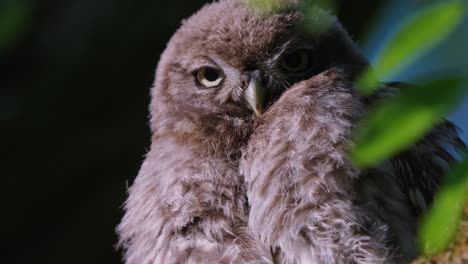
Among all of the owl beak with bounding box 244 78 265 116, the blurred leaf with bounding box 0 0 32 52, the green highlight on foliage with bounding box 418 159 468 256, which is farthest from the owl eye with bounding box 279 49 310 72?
the green highlight on foliage with bounding box 418 159 468 256

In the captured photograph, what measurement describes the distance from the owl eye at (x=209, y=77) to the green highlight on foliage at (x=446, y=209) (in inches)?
103

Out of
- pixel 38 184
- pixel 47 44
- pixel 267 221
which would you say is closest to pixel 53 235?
pixel 38 184

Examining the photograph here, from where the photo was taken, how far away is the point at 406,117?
129 centimetres

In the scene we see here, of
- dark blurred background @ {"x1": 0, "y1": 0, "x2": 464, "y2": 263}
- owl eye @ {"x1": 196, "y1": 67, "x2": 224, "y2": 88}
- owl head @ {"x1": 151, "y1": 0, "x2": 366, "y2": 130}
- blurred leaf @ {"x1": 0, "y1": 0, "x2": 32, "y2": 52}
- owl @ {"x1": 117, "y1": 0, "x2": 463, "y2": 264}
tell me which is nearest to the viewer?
blurred leaf @ {"x1": 0, "y1": 0, "x2": 32, "y2": 52}

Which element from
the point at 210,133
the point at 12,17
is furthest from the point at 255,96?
the point at 12,17

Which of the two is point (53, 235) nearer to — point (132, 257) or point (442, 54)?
point (132, 257)

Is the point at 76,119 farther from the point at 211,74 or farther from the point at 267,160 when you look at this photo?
the point at 267,160

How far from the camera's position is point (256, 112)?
11.6 ft

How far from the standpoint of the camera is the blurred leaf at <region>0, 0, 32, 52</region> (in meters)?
1.80

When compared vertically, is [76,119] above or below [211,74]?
below

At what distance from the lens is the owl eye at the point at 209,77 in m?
3.95

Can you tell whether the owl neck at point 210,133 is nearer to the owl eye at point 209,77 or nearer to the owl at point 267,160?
the owl at point 267,160

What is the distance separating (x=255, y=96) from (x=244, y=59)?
313 mm

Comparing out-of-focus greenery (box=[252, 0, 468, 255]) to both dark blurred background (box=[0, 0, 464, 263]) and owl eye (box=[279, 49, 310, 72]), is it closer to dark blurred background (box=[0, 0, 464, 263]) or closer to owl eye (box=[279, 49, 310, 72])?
owl eye (box=[279, 49, 310, 72])
